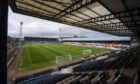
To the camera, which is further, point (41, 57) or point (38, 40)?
point (38, 40)

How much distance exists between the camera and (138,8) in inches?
437

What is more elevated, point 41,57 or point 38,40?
point 38,40

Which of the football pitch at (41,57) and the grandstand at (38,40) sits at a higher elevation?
the grandstand at (38,40)

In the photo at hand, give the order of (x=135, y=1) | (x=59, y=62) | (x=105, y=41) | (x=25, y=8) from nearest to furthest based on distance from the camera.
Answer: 1. (x=135, y=1)
2. (x=25, y=8)
3. (x=59, y=62)
4. (x=105, y=41)

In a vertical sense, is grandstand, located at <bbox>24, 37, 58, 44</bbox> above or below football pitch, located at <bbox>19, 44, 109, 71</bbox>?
above

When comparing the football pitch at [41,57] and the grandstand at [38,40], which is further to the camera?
the grandstand at [38,40]

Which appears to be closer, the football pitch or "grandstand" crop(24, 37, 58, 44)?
the football pitch
